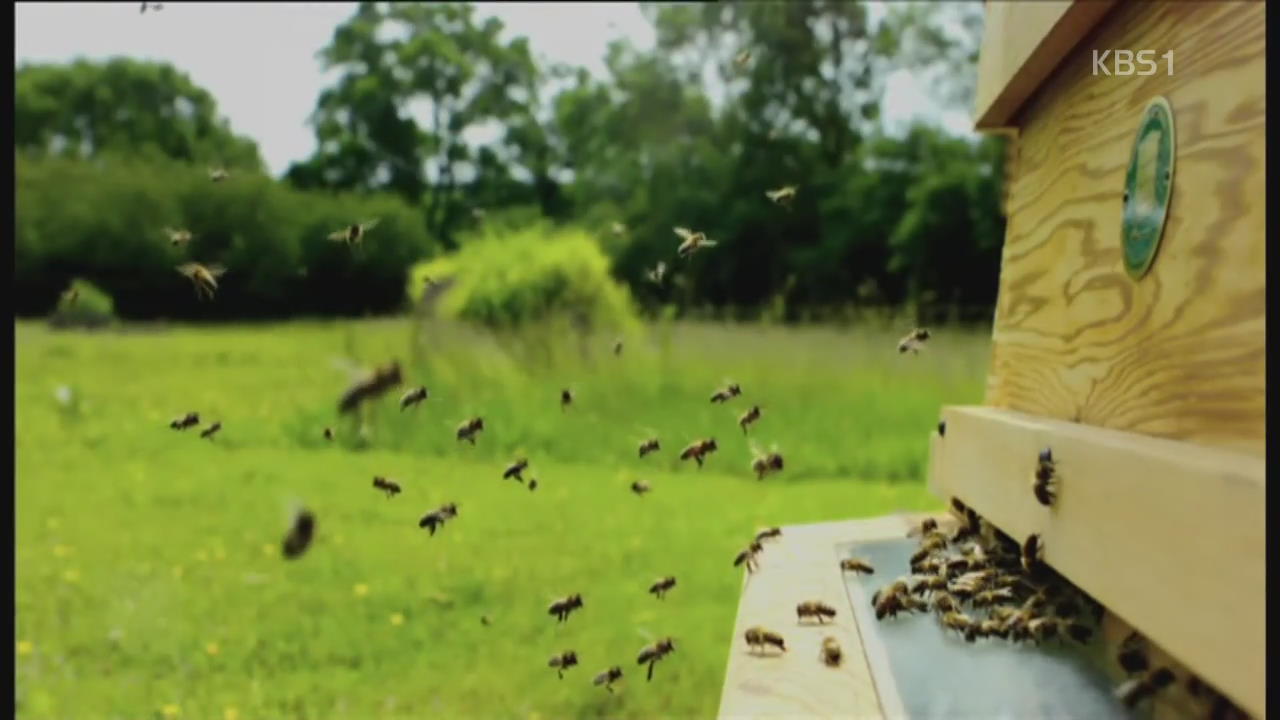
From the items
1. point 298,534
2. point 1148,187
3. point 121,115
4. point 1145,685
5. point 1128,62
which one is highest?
point 121,115

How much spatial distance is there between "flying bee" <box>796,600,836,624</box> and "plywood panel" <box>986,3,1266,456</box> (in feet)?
0.98

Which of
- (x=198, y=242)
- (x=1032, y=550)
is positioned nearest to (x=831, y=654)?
(x=1032, y=550)

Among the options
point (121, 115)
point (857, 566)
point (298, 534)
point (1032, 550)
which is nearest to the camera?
point (1032, 550)

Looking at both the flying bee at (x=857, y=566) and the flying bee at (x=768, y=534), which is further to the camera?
the flying bee at (x=768, y=534)

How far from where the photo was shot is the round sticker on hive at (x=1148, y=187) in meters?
0.84

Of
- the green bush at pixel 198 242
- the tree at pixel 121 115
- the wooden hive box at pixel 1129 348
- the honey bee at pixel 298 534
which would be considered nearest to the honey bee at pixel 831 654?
the wooden hive box at pixel 1129 348

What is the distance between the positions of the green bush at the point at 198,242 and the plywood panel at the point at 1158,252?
1791 mm

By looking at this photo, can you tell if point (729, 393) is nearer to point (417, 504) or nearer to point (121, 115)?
point (417, 504)

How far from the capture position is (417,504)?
3.25 m

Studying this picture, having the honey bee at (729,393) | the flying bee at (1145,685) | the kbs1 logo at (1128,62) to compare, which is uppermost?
the kbs1 logo at (1128,62)

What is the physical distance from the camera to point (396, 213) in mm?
3000

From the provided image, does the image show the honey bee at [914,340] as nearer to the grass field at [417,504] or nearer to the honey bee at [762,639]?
the honey bee at [762,639]

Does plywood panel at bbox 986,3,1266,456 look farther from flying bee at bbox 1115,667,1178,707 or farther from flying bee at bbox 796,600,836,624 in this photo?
flying bee at bbox 796,600,836,624

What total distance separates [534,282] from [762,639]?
2.50 m
